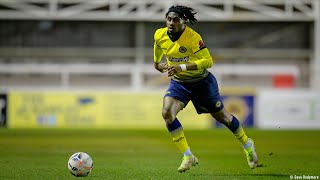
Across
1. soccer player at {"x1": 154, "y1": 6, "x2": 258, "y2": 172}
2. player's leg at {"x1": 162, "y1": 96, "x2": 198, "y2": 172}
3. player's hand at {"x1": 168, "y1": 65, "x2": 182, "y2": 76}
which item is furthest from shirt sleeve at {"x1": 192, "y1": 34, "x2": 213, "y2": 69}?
player's leg at {"x1": 162, "y1": 96, "x2": 198, "y2": 172}

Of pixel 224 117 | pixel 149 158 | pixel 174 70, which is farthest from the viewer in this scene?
pixel 149 158

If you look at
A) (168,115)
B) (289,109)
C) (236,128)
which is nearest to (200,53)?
(168,115)

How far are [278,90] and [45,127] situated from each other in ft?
34.4

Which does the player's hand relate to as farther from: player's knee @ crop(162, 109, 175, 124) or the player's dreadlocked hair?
the player's dreadlocked hair

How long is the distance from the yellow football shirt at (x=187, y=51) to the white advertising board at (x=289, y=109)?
2092cm

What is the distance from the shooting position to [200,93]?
11.3 meters

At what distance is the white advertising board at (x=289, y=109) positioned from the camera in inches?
1241

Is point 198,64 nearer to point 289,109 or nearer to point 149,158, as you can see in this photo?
point 149,158

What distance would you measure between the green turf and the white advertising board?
789 centimetres

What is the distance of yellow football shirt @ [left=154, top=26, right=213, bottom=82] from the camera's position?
35.7 feet

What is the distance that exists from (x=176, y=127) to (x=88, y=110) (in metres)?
21.2

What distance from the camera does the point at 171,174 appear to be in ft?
36.2

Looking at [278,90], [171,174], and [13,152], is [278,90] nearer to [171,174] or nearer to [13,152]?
[13,152]

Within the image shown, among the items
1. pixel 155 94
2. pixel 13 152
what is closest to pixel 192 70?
pixel 13 152
